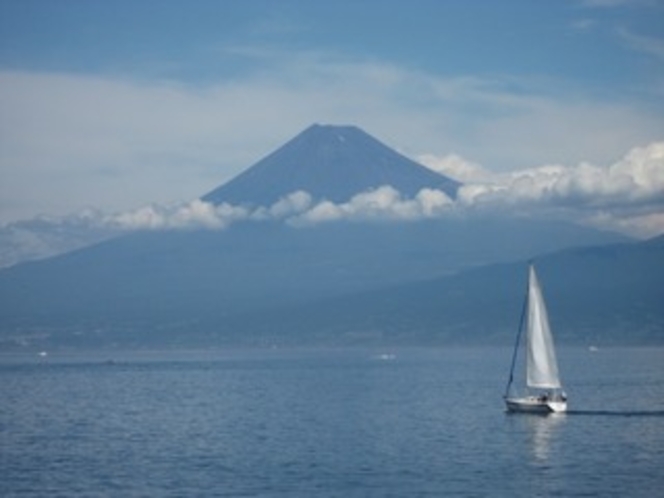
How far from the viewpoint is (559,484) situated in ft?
162

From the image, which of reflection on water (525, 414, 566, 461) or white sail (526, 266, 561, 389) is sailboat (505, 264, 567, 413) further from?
reflection on water (525, 414, 566, 461)

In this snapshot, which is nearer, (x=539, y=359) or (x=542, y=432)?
(x=542, y=432)

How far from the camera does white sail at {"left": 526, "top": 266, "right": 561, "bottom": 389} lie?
78.0 m

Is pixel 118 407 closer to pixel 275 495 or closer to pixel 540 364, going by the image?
pixel 540 364

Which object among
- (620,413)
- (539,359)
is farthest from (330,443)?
(620,413)

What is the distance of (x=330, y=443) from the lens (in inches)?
2549

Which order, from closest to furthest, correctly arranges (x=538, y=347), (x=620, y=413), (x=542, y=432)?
(x=542, y=432) → (x=538, y=347) → (x=620, y=413)

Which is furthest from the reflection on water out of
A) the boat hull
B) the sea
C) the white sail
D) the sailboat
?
the white sail

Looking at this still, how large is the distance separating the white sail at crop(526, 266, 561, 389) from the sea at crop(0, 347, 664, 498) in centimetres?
247

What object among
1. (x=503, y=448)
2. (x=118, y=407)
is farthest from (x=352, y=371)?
(x=503, y=448)

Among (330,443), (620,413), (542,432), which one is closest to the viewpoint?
(330,443)

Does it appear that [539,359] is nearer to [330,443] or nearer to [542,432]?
[542,432]

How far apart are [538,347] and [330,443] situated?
19.5m

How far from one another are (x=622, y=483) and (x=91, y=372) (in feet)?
433
